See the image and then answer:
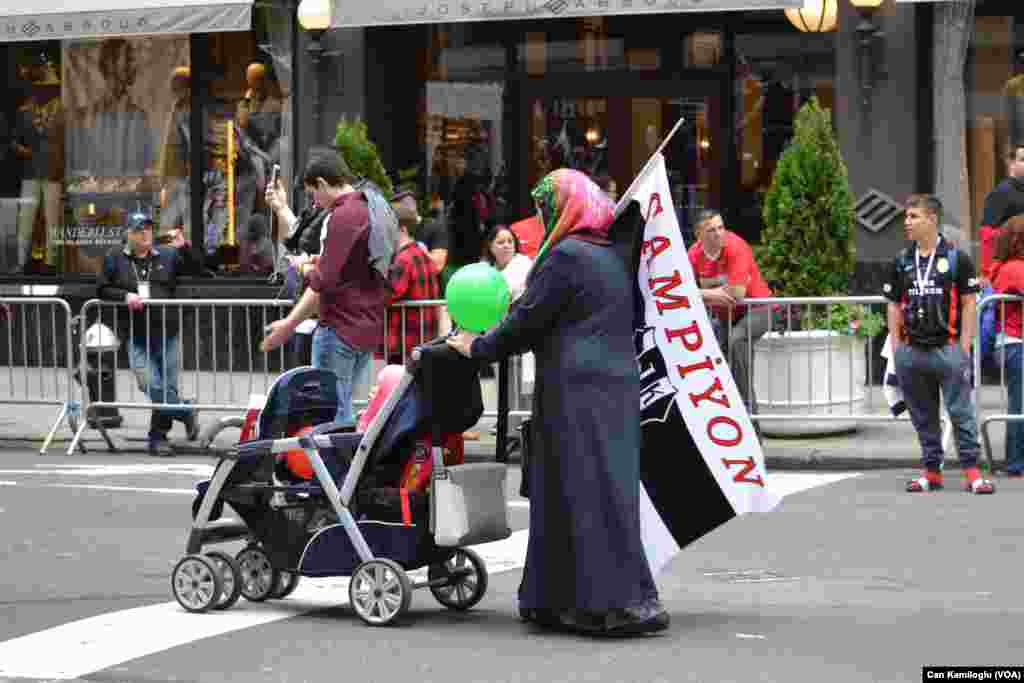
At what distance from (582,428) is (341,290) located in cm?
397

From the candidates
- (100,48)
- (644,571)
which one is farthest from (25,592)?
(100,48)

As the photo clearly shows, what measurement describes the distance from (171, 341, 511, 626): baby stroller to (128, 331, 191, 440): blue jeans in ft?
21.7

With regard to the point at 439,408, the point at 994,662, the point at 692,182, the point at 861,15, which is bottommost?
the point at 994,662

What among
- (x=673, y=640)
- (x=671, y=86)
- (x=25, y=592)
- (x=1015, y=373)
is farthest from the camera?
(x=671, y=86)

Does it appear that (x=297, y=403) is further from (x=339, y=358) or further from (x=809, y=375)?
(x=809, y=375)

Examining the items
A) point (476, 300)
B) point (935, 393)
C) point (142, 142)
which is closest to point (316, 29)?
point (142, 142)

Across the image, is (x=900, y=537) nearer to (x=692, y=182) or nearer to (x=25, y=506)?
(x=25, y=506)

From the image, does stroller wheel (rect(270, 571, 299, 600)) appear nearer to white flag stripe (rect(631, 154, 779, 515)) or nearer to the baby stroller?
the baby stroller

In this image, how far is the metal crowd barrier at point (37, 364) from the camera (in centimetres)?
1523

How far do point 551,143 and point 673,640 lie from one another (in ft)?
37.9

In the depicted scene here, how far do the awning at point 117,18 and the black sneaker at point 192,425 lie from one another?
407 cm

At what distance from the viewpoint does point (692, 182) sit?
18156 mm

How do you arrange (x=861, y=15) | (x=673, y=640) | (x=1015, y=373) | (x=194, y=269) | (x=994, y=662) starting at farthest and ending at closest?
(x=194, y=269) < (x=861, y=15) < (x=1015, y=373) < (x=673, y=640) < (x=994, y=662)

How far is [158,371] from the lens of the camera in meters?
15.1
